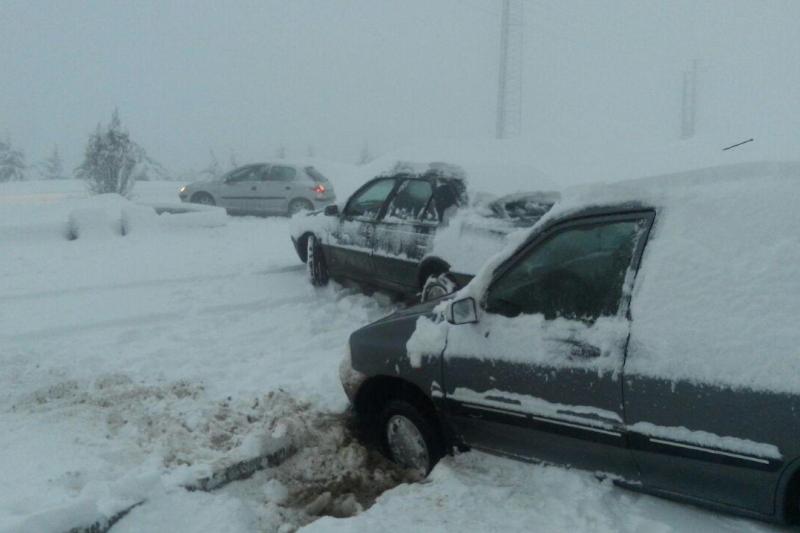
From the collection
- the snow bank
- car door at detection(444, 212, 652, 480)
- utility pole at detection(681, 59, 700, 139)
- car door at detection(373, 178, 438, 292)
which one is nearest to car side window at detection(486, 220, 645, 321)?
car door at detection(444, 212, 652, 480)

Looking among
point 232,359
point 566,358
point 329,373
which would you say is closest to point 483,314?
point 566,358

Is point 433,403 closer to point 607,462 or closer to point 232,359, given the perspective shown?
point 607,462

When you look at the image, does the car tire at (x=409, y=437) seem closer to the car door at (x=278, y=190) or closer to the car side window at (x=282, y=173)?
the car door at (x=278, y=190)

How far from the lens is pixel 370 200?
9016 mm

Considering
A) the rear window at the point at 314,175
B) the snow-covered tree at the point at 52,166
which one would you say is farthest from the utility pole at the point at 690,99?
the snow-covered tree at the point at 52,166

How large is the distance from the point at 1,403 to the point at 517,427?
4165 millimetres

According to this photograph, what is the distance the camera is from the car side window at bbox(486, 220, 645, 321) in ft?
11.3

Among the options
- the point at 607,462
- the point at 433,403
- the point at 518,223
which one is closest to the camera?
the point at 607,462

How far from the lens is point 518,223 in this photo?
747 centimetres

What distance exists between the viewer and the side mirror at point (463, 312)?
384 centimetres

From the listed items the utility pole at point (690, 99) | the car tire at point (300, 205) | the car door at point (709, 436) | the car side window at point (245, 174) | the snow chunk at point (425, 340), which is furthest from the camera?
the utility pole at point (690, 99)

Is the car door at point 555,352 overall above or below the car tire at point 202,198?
below

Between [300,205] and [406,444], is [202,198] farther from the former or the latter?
[406,444]

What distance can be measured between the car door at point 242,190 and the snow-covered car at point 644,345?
16078 mm
